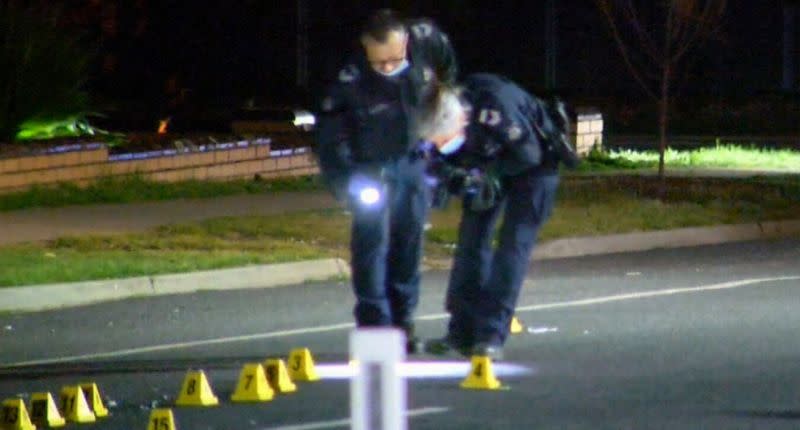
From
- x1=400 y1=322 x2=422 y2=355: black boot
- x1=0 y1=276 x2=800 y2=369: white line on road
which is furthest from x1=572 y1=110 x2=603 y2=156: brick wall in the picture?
x1=400 y1=322 x2=422 y2=355: black boot

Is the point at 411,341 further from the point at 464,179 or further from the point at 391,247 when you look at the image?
the point at 464,179

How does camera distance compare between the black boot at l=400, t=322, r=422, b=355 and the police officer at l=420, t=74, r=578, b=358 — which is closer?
the police officer at l=420, t=74, r=578, b=358

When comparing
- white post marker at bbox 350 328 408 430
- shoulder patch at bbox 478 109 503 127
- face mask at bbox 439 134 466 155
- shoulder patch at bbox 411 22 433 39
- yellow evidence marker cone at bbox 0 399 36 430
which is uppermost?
shoulder patch at bbox 411 22 433 39

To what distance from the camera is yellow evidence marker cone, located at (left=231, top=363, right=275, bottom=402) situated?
859cm

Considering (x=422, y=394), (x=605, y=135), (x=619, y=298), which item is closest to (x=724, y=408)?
(x=422, y=394)

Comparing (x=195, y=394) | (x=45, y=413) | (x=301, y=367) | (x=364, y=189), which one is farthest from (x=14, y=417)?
(x=364, y=189)

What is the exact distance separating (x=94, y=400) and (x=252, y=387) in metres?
0.71

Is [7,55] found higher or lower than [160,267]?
higher

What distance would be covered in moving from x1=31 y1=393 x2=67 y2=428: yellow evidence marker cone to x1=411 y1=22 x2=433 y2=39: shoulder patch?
2.88 m

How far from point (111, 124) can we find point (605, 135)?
10.2 metres

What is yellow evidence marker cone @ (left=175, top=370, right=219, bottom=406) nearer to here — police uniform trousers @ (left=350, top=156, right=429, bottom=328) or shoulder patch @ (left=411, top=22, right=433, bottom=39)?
police uniform trousers @ (left=350, top=156, right=429, bottom=328)

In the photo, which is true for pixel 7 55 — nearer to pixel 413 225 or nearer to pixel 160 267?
pixel 160 267

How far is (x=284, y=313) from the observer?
1217 cm

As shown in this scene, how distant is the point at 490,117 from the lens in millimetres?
9398
